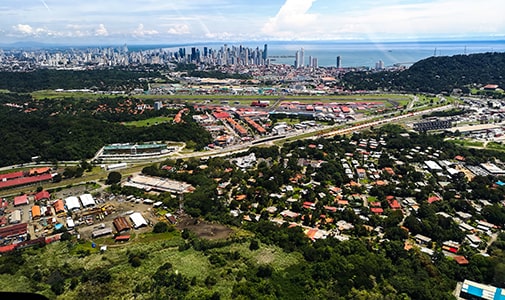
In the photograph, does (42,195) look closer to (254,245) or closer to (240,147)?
(254,245)

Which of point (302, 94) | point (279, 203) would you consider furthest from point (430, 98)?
point (279, 203)

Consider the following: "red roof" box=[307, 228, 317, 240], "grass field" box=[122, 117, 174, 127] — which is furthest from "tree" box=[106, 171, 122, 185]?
"grass field" box=[122, 117, 174, 127]

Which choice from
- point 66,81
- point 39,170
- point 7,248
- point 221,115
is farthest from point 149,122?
point 66,81

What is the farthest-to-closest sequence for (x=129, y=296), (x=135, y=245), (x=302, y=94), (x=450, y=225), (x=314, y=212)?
(x=302, y=94) < (x=314, y=212) < (x=450, y=225) < (x=135, y=245) < (x=129, y=296)

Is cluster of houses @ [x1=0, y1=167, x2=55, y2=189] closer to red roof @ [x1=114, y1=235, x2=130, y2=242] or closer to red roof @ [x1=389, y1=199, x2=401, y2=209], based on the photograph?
red roof @ [x1=114, y1=235, x2=130, y2=242]

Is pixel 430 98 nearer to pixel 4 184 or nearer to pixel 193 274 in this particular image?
Result: pixel 193 274
